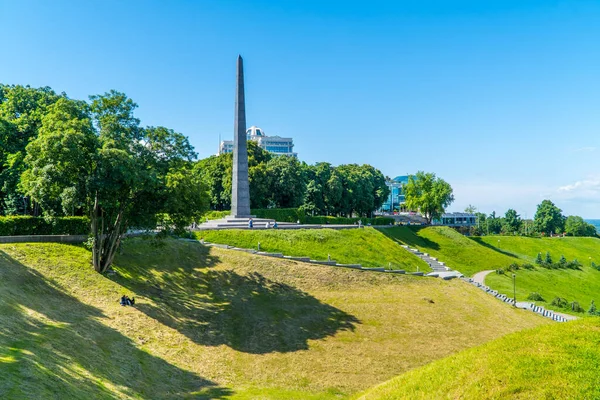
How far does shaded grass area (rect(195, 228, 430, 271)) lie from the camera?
45784 mm

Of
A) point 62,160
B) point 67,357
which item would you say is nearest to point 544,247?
point 62,160

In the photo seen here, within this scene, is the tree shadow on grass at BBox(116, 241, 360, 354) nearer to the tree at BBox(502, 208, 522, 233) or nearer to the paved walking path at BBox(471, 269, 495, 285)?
the paved walking path at BBox(471, 269, 495, 285)

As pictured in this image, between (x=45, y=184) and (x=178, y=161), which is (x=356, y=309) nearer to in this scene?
(x=178, y=161)

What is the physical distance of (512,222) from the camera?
131 meters

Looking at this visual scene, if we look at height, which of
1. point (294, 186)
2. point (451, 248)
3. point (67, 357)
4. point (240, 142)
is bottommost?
point (67, 357)

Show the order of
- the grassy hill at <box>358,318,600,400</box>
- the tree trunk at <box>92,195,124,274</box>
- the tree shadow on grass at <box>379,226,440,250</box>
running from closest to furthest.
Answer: the grassy hill at <box>358,318,600,400</box> < the tree trunk at <box>92,195,124,274</box> < the tree shadow on grass at <box>379,226,440,250</box>

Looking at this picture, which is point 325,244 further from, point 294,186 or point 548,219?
point 548,219

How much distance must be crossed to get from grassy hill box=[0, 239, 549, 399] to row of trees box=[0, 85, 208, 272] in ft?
13.3

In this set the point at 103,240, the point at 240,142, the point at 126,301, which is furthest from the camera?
the point at 240,142

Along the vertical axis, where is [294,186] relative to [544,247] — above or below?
above

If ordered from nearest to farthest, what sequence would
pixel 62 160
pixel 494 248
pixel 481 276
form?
1. pixel 62 160
2. pixel 481 276
3. pixel 494 248

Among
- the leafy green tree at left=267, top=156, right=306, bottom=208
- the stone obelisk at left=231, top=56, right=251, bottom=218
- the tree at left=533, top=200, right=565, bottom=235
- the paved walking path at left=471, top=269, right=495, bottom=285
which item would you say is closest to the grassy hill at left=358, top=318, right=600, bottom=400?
the stone obelisk at left=231, top=56, right=251, bottom=218

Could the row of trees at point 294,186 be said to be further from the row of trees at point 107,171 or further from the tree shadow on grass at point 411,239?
the row of trees at point 107,171

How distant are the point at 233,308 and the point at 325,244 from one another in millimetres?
21171
